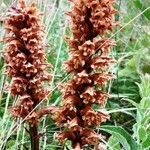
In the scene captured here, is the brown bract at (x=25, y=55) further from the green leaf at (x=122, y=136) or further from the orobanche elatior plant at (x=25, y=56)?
the green leaf at (x=122, y=136)

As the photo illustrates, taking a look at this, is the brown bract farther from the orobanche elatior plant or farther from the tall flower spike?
Answer: the tall flower spike

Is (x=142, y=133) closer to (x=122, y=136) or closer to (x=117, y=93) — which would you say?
(x=122, y=136)

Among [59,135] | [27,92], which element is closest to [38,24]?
[27,92]

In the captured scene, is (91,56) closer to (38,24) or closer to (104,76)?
(104,76)

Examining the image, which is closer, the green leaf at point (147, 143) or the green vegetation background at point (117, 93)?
the green leaf at point (147, 143)

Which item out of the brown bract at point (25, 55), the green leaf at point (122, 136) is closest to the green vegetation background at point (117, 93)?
the green leaf at point (122, 136)

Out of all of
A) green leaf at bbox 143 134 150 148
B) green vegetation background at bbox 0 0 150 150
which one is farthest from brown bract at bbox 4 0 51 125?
green leaf at bbox 143 134 150 148
